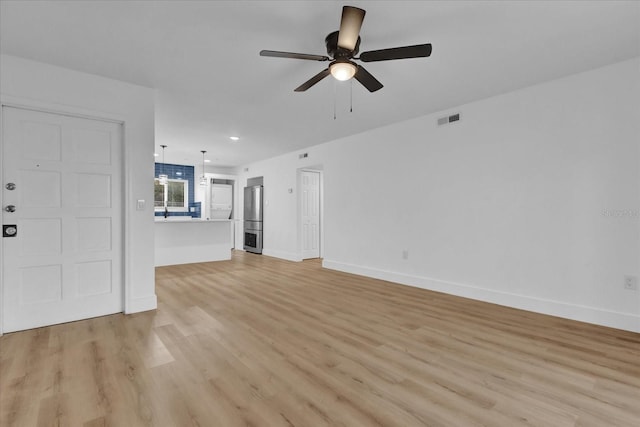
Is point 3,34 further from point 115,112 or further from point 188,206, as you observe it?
point 188,206

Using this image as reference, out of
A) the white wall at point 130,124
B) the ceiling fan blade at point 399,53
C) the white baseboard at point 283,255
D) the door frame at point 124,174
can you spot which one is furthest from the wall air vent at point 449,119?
the white baseboard at point 283,255

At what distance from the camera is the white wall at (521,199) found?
9.73ft

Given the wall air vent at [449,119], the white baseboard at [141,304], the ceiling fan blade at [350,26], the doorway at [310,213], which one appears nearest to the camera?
the ceiling fan blade at [350,26]

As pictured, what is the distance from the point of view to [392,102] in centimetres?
397

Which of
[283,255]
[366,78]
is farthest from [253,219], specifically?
[366,78]

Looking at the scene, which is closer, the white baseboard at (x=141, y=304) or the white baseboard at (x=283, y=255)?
the white baseboard at (x=141, y=304)

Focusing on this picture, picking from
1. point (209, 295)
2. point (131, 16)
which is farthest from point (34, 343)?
point (131, 16)

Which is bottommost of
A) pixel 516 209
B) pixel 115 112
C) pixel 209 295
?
pixel 209 295

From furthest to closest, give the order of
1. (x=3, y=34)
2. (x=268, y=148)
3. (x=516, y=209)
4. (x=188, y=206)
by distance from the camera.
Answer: (x=188, y=206)
(x=268, y=148)
(x=516, y=209)
(x=3, y=34)

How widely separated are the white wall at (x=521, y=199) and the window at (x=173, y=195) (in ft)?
20.3

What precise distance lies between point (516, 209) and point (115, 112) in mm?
4680

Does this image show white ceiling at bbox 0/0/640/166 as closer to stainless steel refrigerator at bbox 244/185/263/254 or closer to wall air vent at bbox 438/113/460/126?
wall air vent at bbox 438/113/460/126

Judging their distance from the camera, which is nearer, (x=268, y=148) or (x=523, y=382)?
(x=523, y=382)

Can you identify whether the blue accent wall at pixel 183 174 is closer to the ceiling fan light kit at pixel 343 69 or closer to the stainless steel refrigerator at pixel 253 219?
the stainless steel refrigerator at pixel 253 219
